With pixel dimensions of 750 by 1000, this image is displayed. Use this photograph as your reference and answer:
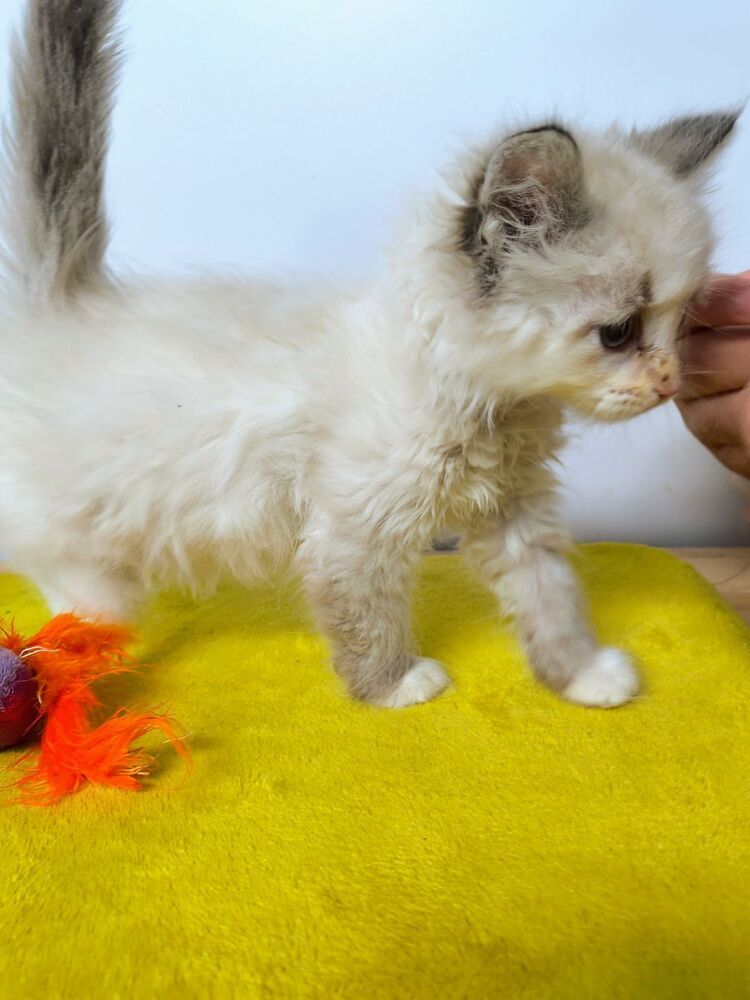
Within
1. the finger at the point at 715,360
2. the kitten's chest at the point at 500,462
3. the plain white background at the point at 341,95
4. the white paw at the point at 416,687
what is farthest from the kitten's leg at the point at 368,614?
the plain white background at the point at 341,95

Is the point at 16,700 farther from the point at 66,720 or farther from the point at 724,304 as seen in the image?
the point at 724,304

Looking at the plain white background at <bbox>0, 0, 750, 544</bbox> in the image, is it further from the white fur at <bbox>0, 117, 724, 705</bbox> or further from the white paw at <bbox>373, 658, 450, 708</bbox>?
the white paw at <bbox>373, 658, 450, 708</bbox>

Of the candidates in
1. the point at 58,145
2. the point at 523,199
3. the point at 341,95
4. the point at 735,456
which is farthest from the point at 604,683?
the point at 341,95

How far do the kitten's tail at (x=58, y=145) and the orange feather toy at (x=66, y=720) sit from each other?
527 millimetres

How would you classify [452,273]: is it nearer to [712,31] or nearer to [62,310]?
[62,310]

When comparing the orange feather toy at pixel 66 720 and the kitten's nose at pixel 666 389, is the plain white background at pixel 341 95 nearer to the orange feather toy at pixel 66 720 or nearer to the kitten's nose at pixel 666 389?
the kitten's nose at pixel 666 389

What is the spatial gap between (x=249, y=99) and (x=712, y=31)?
0.94 metres

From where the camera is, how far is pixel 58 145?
110 centimetres

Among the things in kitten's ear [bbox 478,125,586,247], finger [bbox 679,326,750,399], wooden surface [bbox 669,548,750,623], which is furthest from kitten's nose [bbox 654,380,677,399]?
wooden surface [bbox 669,548,750,623]

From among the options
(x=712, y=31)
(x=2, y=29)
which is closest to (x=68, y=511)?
(x=2, y=29)

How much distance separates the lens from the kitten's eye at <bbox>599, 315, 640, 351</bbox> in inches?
36.5

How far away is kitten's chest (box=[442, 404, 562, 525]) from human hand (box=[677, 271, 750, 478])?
0.22 m

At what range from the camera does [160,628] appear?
4.63ft

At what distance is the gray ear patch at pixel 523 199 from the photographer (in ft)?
2.74
